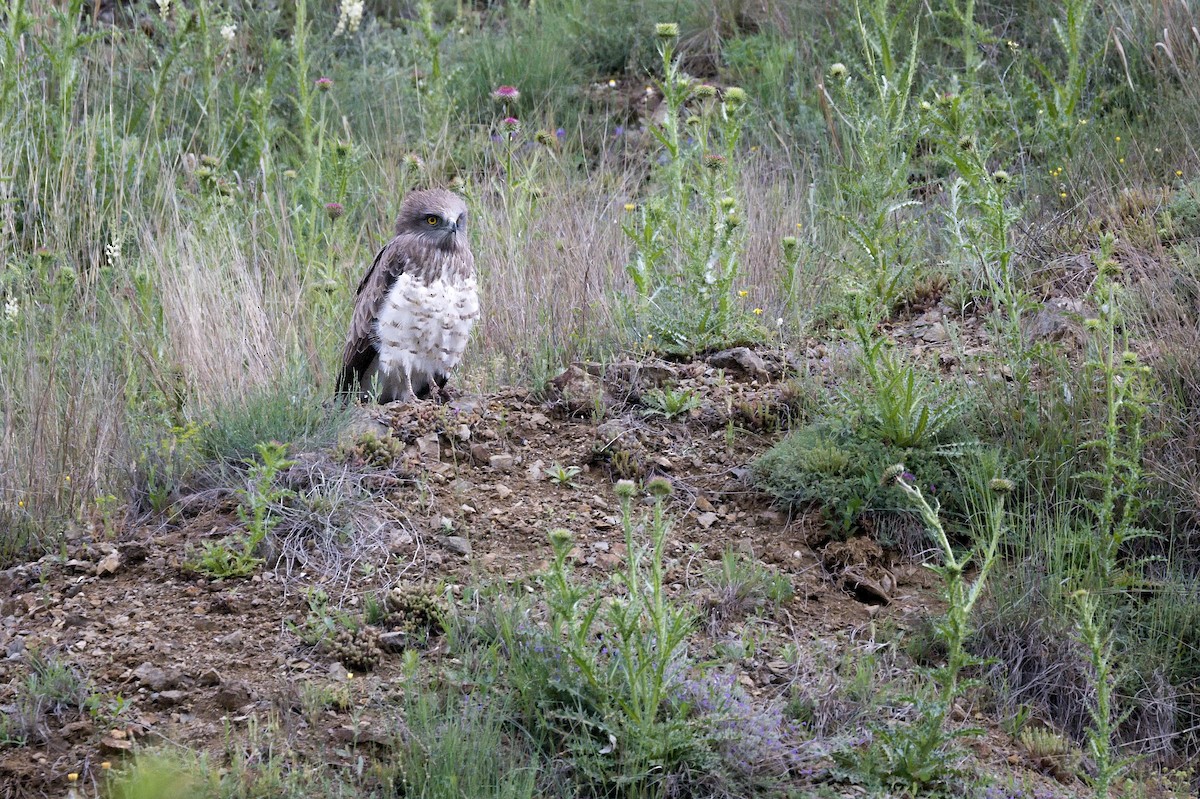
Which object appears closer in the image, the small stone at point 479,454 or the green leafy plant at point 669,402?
the small stone at point 479,454

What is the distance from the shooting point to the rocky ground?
132 inches

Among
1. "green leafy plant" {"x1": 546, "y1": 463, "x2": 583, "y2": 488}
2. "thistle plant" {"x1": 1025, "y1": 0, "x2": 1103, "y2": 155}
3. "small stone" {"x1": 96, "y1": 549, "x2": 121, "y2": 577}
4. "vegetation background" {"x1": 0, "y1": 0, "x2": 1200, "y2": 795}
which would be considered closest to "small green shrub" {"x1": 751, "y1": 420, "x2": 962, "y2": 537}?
"vegetation background" {"x1": 0, "y1": 0, "x2": 1200, "y2": 795}

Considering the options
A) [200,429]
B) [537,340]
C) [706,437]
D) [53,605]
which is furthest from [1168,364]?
[53,605]

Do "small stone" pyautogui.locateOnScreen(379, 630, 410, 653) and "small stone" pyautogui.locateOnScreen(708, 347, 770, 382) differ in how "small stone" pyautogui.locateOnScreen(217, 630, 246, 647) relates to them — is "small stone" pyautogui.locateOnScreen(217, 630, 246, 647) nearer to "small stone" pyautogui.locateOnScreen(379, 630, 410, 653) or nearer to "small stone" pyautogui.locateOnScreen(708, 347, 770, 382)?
"small stone" pyautogui.locateOnScreen(379, 630, 410, 653)

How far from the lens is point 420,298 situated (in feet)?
17.2

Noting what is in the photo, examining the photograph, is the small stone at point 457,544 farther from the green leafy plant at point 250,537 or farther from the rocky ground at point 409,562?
the green leafy plant at point 250,537

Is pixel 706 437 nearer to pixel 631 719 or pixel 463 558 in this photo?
pixel 463 558

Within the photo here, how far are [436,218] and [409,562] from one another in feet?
5.87

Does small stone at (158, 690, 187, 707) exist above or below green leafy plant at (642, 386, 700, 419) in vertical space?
below

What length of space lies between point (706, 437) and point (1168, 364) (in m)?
1.67

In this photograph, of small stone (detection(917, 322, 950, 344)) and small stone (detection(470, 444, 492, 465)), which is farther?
small stone (detection(917, 322, 950, 344))

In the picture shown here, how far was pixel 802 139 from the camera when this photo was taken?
7867 mm

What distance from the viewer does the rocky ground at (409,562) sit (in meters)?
3.35

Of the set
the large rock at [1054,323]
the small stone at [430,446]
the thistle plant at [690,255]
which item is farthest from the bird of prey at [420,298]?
the large rock at [1054,323]
